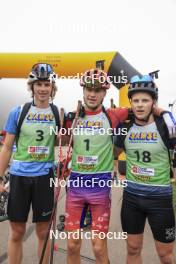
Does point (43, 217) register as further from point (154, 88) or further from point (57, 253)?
point (154, 88)

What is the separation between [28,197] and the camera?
326cm

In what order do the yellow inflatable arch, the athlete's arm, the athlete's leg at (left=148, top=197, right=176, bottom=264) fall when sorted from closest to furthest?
the athlete's leg at (left=148, top=197, right=176, bottom=264)
the athlete's arm
the yellow inflatable arch

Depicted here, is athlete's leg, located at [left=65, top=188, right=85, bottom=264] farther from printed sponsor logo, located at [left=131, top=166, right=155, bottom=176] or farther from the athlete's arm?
the athlete's arm

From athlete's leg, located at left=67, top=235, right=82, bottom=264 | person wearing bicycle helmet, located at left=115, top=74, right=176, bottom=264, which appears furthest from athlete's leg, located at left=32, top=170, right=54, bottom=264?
person wearing bicycle helmet, located at left=115, top=74, right=176, bottom=264

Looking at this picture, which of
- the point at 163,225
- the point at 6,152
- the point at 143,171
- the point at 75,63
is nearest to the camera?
the point at 163,225

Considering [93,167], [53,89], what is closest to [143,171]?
[93,167]

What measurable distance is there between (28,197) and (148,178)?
136 cm

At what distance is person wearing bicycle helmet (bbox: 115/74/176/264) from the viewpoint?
2.95 meters

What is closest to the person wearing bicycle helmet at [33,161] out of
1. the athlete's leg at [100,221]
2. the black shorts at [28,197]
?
the black shorts at [28,197]

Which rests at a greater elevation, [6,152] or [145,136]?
[145,136]

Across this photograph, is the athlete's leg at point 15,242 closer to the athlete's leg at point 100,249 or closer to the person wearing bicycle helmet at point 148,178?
the athlete's leg at point 100,249

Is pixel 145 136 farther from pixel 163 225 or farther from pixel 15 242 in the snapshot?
pixel 15 242

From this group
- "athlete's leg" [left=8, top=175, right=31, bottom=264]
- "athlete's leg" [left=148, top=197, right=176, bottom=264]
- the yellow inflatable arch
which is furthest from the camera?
the yellow inflatable arch

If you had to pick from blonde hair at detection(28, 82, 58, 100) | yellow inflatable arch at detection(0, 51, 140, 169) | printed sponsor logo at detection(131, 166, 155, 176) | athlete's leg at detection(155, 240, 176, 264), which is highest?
yellow inflatable arch at detection(0, 51, 140, 169)
